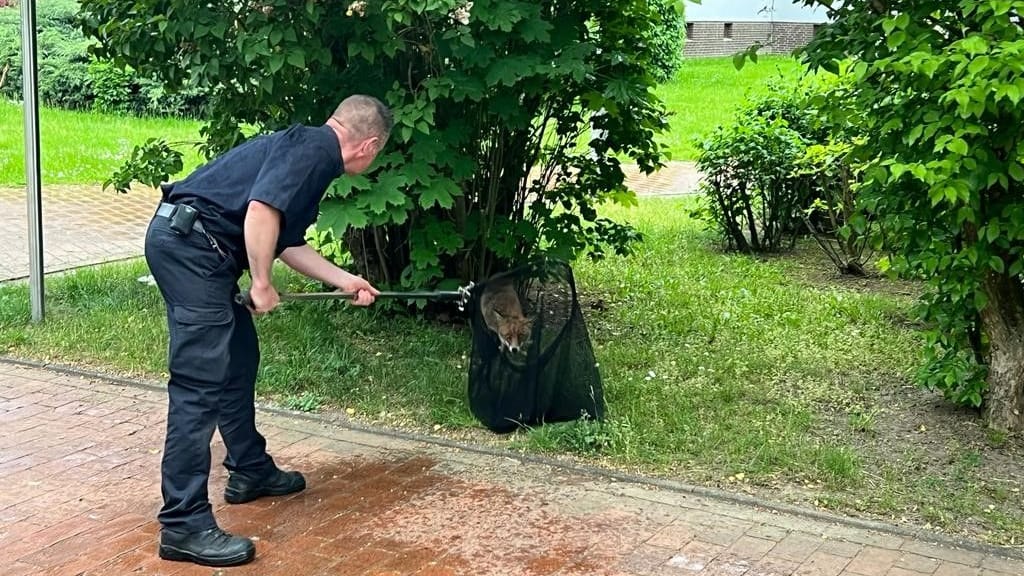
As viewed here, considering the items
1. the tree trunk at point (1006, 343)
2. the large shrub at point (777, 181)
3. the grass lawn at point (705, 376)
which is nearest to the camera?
the grass lawn at point (705, 376)

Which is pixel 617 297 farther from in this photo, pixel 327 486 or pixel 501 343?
pixel 327 486

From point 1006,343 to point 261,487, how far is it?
3.44m

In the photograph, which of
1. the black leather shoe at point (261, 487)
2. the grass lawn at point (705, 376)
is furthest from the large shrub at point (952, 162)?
the black leather shoe at point (261, 487)

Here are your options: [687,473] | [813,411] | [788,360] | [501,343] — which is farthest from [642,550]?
[788,360]

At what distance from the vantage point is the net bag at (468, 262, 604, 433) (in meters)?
4.95

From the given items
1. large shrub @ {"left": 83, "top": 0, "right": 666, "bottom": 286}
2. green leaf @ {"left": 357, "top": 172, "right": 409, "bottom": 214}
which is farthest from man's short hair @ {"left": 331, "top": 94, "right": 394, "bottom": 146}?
green leaf @ {"left": 357, "top": 172, "right": 409, "bottom": 214}

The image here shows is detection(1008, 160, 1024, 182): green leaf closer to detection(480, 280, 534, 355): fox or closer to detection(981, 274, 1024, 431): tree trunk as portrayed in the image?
detection(981, 274, 1024, 431): tree trunk

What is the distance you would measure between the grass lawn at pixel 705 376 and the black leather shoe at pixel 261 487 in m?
0.97

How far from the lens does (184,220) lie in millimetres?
3795

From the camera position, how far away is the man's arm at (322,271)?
14.0ft

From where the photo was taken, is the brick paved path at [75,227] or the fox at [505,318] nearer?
the fox at [505,318]

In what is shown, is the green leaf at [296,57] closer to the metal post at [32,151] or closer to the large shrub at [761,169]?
the metal post at [32,151]

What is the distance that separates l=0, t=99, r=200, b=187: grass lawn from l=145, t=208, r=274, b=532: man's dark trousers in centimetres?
896

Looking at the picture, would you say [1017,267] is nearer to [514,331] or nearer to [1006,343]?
[1006,343]
